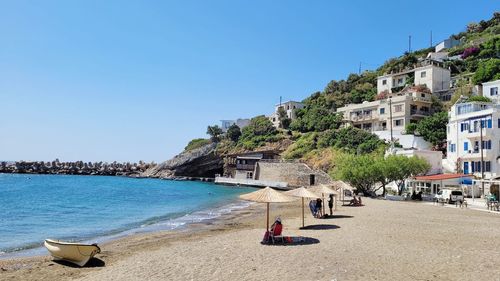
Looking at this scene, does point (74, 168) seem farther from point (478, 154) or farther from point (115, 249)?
point (115, 249)

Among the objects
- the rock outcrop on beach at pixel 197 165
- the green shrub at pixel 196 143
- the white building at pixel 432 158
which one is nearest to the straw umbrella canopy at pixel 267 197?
the white building at pixel 432 158

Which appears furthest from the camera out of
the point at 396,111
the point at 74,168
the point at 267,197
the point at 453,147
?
the point at 74,168

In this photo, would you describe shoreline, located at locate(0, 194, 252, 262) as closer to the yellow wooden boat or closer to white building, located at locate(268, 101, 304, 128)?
the yellow wooden boat

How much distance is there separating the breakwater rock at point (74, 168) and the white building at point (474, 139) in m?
109

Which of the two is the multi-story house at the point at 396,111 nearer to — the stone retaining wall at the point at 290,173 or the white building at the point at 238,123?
the stone retaining wall at the point at 290,173

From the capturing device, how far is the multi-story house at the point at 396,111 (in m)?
71.1

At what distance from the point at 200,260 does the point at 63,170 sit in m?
145

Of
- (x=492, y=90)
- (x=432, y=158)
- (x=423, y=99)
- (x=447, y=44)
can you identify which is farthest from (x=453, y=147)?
(x=447, y=44)

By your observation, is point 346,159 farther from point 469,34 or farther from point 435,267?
point 469,34

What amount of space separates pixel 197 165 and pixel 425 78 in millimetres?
59549

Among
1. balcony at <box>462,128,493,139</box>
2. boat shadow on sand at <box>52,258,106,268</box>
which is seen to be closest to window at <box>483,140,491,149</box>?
balcony at <box>462,128,493,139</box>

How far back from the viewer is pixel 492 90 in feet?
206

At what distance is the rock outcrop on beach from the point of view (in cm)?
10600

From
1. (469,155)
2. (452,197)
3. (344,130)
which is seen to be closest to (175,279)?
(452,197)
